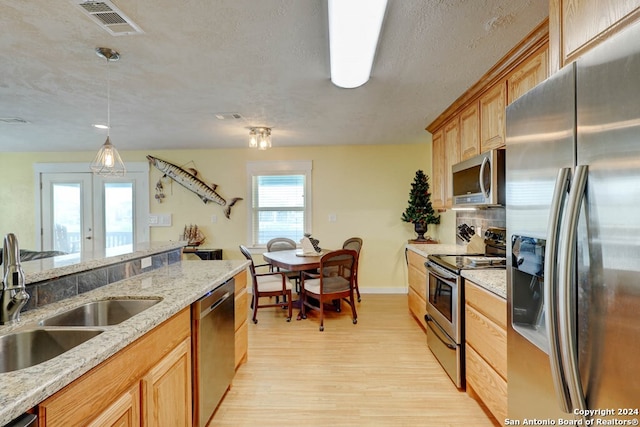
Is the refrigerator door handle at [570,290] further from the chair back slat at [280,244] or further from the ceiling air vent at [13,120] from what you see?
the ceiling air vent at [13,120]

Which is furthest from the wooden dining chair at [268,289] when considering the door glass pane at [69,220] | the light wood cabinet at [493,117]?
the door glass pane at [69,220]

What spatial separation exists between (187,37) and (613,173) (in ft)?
6.56

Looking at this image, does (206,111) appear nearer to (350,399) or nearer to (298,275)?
(298,275)

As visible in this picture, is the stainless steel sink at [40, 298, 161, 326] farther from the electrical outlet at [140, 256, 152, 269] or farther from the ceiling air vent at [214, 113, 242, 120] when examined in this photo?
the ceiling air vent at [214, 113, 242, 120]

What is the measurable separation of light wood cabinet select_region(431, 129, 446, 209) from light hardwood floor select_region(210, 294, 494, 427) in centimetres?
144

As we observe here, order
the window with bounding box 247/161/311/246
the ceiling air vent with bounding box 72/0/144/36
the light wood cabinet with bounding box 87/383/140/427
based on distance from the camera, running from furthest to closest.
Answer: the window with bounding box 247/161/311/246 → the ceiling air vent with bounding box 72/0/144/36 → the light wood cabinet with bounding box 87/383/140/427

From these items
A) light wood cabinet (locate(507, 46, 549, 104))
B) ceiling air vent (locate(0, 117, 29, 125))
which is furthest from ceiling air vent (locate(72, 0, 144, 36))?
ceiling air vent (locate(0, 117, 29, 125))

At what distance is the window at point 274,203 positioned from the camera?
4.77 meters

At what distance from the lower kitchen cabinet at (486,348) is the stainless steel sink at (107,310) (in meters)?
1.74

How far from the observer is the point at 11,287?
1.12 meters

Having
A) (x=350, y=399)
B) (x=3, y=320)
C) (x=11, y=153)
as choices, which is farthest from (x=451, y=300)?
(x=11, y=153)

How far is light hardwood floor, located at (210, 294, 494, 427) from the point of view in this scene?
6.09 ft

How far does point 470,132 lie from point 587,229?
7.13ft

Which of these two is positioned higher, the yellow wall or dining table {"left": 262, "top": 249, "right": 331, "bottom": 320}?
the yellow wall
